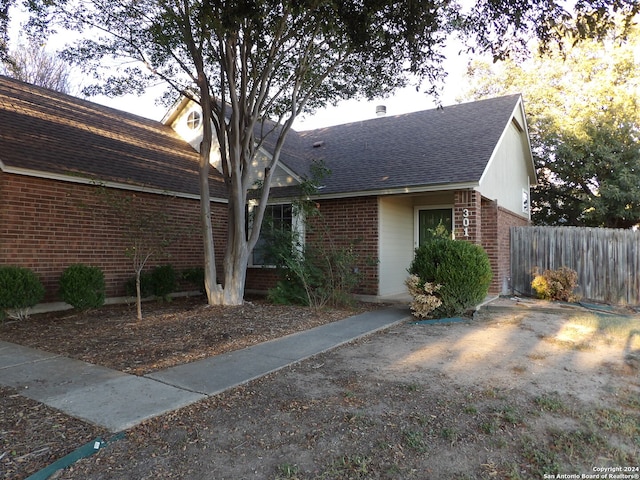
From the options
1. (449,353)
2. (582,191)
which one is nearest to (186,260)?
(449,353)

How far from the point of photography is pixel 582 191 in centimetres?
1777

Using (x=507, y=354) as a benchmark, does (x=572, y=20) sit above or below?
above

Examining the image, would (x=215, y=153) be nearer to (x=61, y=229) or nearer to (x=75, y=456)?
(x=61, y=229)

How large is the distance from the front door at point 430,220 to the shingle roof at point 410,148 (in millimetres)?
1702

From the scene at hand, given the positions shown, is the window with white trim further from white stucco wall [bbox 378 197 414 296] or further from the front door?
the front door

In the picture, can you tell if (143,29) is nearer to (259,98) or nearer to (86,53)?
(86,53)

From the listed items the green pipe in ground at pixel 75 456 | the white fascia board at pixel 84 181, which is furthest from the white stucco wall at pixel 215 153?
the green pipe in ground at pixel 75 456

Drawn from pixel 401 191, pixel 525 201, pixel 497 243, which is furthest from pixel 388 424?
pixel 525 201

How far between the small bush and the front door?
393 centimetres

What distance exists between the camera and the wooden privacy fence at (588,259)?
9.69m

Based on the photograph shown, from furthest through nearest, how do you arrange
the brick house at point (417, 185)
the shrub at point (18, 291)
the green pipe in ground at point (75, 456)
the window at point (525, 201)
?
the window at point (525, 201), the brick house at point (417, 185), the shrub at point (18, 291), the green pipe in ground at point (75, 456)

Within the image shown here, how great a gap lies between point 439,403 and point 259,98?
260 inches

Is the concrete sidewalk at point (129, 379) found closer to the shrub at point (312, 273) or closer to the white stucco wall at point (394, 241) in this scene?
the shrub at point (312, 273)

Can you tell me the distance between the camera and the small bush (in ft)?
24.2
